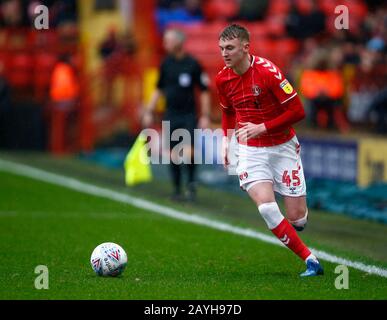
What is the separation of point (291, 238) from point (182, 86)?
21.2 ft

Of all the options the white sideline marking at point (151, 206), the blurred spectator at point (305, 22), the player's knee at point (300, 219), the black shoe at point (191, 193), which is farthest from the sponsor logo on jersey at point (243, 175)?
the blurred spectator at point (305, 22)

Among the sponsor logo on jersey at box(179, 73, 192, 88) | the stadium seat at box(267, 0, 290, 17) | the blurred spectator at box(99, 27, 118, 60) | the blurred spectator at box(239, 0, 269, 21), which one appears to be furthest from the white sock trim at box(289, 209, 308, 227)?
the stadium seat at box(267, 0, 290, 17)

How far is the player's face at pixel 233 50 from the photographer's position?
917 cm

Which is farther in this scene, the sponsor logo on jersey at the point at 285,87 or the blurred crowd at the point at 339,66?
the blurred crowd at the point at 339,66

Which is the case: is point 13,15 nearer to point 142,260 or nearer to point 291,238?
point 142,260

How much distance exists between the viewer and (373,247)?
11422 millimetres

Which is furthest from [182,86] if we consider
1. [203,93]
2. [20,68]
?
[20,68]

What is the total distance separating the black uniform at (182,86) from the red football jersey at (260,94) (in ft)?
18.4

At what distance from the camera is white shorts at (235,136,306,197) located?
9.36 m

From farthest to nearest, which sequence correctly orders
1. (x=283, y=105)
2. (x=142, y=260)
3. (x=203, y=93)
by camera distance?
(x=203, y=93) < (x=142, y=260) < (x=283, y=105)

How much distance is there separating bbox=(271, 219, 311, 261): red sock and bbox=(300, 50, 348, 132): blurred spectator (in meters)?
10.7

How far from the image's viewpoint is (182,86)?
1527cm

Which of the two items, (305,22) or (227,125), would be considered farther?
(305,22)

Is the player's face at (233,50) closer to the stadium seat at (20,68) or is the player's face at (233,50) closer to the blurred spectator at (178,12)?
the stadium seat at (20,68)
